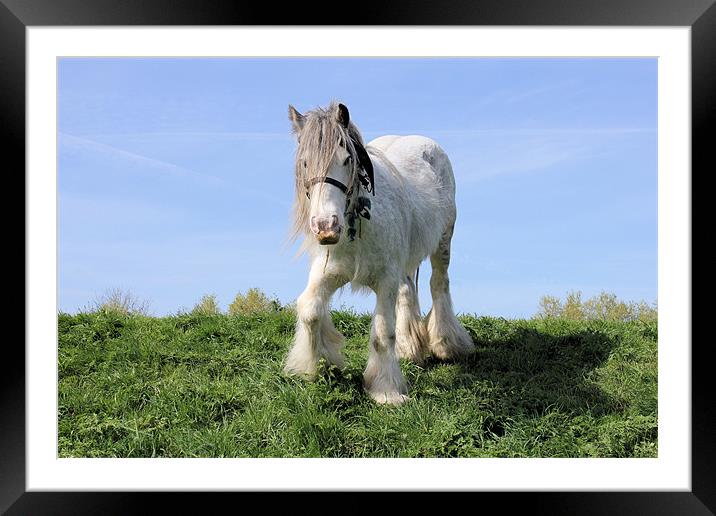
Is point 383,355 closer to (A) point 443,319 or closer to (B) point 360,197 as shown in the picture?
(B) point 360,197

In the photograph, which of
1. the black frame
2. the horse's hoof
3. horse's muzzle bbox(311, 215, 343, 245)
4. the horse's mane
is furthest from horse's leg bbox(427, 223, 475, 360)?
the black frame

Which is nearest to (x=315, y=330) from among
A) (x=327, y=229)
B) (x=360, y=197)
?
(x=360, y=197)

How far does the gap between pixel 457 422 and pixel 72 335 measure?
501 centimetres

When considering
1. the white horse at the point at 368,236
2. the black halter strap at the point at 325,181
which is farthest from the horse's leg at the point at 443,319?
the black halter strap at the point at 325,181

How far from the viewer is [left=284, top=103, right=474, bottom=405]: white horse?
455 cm

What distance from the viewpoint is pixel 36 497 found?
3.70 meters

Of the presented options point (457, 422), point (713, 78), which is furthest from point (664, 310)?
point (457, 422)

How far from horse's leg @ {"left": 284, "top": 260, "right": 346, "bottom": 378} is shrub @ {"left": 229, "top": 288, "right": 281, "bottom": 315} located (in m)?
2.58

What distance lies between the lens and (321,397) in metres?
5.14

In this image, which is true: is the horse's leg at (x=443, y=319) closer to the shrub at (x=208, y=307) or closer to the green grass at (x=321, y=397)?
the green grass at (x=321, y=397)

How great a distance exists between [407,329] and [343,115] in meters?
2.95

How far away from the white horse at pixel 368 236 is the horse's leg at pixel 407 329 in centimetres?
1
